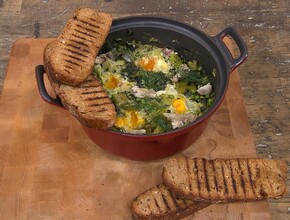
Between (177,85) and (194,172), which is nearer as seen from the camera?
(194,172)

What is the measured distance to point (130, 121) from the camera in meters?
1.87

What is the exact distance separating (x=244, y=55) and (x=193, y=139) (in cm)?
46

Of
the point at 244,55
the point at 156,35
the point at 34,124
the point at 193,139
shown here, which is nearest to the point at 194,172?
the point at 193,139

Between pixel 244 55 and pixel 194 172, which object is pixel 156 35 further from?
pixel 194 172

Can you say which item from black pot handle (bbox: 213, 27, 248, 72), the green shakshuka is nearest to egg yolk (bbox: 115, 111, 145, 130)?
the green shakshuka

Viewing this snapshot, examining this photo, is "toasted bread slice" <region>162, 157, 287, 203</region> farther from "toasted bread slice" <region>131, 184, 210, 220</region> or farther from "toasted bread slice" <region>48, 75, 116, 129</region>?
"toasted bread slice" <region>48, 75, 116, 129</region>

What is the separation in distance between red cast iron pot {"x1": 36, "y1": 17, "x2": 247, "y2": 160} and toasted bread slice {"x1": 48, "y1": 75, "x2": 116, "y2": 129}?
0.20 feet

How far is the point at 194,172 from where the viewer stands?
6.09 feet

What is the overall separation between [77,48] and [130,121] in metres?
0.40

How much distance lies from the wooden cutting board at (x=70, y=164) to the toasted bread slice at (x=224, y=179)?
0.11m

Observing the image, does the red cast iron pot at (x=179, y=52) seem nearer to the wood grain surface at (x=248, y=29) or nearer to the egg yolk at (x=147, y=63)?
the egg yolk at (x=147, y=63)

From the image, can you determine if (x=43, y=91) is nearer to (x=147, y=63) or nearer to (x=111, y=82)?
(x=111, y=82)

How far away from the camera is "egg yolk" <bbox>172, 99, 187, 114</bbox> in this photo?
191cm

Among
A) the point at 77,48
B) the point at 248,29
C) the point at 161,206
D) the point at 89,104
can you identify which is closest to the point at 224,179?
the point at 161,206
